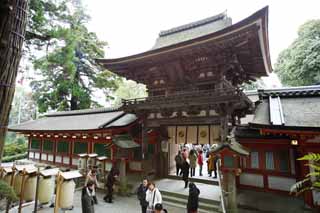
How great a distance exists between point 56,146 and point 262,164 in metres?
13.7

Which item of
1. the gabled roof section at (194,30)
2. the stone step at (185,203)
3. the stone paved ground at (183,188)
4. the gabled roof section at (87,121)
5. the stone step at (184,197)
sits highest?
the gabled roof section at (194,30)

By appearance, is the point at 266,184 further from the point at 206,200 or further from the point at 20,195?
the point at 20,195

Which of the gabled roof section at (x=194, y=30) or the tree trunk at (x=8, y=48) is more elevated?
the gabled roof section at (x=194, y=30)

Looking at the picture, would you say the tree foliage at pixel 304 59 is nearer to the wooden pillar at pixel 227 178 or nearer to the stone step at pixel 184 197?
the wooden pillar at pixel 227 178

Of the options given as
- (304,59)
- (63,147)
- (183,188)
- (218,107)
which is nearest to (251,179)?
(183,188)

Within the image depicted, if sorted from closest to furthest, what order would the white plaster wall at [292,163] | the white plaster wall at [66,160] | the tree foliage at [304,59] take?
the white plaster wall at [292,163]
the white plaster wall at [66,160]
the tree foliage at [304,59]

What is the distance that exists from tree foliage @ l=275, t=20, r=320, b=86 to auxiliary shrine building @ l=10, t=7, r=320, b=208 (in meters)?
8.87

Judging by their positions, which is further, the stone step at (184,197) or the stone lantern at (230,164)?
the stone step at (184,197)

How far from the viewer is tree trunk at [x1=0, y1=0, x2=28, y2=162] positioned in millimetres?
2449

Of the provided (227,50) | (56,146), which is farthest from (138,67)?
(56,146)

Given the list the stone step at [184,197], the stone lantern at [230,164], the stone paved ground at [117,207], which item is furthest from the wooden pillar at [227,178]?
the stone paved ground at [117,207]

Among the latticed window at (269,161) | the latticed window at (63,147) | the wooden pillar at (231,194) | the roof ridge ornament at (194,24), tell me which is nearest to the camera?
the wooden pillar at (231,194)

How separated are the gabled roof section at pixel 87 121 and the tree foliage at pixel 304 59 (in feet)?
50.6

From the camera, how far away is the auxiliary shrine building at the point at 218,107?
6.47 meters
